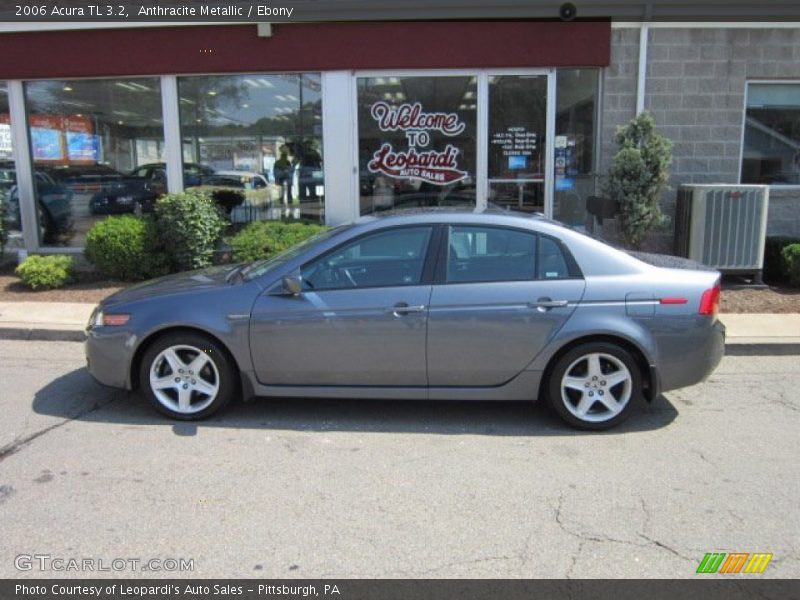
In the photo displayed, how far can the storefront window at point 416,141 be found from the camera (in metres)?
9.82

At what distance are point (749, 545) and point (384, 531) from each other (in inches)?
68.3

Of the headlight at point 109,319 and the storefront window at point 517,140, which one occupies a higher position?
the storefront window at point 517,140

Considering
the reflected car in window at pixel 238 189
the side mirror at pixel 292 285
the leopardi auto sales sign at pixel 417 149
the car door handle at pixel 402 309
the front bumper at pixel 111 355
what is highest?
the leopardi auto sales sign at pixel 417 149

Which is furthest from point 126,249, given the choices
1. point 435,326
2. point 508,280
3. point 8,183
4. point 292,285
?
point 508,280

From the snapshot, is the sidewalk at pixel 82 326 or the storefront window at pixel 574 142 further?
the storefront window at pixel 574 142

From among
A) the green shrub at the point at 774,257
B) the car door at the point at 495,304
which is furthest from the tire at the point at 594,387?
the green shrub at the point at 774,257

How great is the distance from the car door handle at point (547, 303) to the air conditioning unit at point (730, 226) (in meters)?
5.14

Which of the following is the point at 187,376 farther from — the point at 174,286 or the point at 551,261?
the point at 551,261

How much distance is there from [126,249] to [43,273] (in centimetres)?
115

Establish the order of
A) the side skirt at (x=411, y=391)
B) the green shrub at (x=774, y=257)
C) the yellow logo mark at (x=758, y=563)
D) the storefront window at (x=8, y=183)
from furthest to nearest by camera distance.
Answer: the storefront window at (x=8, y=183) < the green shrub at (x=774, y=257) < the side skirt at (x=411, y=391) < the yellow logo mark at (x=758, y=563)

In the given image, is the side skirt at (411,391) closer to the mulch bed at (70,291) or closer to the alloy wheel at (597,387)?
the alloy wheel at (597,387)

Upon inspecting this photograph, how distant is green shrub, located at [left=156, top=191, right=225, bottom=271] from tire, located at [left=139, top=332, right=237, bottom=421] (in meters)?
4.46

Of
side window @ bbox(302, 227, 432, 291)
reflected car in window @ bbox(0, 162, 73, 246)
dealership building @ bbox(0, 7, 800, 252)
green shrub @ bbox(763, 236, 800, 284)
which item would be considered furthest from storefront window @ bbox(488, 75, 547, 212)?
reflected car in window @ bbox(0, 162, 73, 246)
